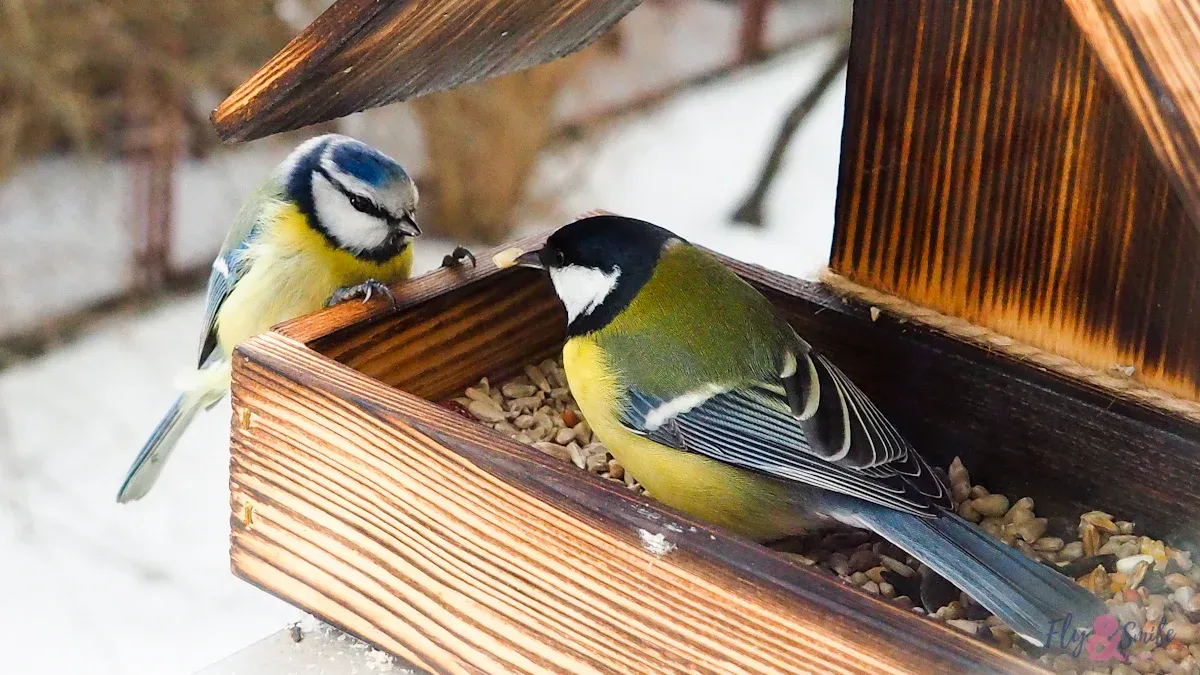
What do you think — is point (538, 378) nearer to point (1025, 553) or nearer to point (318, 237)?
point (318, 237)

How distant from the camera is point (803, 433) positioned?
3.31 feet

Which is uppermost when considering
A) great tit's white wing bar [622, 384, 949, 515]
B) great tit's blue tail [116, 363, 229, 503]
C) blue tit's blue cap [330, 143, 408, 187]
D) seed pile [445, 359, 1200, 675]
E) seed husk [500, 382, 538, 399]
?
blue tit's blue cap [330, 143, 408, 187]

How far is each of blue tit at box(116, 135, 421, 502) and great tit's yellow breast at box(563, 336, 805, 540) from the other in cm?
43

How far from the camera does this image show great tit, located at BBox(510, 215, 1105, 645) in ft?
3.02

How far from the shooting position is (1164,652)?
905 mm

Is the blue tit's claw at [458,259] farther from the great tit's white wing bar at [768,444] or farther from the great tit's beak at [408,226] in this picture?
the great tit's white wing bar at [768,444]

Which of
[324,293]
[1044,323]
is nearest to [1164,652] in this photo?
[1044,323]

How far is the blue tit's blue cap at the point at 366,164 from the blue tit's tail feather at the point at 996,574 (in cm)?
73

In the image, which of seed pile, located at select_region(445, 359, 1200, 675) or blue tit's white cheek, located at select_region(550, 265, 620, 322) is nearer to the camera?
seed pile, located at select_region(445, 359, 1200, 675)

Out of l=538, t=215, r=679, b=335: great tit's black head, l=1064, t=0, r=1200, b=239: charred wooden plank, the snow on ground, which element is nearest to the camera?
l=1064, t=0, r=1200, b=239: charred wooden plank

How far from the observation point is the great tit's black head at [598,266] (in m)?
1.15

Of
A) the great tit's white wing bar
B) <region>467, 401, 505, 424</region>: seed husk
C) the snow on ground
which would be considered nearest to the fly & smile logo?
the great tit's white wing bar

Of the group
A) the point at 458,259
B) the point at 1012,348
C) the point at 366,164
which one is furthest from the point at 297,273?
the point at 1012,348

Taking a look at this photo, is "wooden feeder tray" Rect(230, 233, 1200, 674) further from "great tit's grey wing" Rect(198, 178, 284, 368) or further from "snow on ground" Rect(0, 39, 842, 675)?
"snow on ground" Rect(0, 39, 842, 675)
